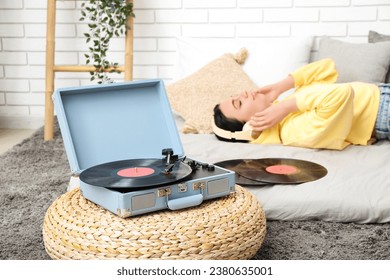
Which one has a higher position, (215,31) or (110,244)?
(215,31)

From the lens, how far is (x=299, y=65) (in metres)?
2.77

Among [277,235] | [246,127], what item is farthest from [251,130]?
[277,235]

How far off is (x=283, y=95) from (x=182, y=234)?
Result: 150 centimetres

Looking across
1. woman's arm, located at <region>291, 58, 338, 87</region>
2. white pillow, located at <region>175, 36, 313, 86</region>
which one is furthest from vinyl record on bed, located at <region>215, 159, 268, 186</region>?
white pillow, located at <region>175, 36, 313, 86</region>

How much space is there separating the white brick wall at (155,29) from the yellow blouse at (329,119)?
0.67 meters

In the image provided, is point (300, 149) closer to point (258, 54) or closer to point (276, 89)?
point (276, 89)

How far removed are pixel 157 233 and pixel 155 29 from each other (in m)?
1.99

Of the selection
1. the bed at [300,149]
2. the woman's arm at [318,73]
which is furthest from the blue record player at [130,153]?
the woman's arm at [318,73]

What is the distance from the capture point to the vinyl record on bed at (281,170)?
69.4 inches

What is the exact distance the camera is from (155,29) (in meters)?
3.04

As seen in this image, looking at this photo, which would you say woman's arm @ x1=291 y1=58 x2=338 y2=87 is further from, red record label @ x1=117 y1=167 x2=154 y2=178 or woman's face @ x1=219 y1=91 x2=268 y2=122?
red record label @ x1=117 y1=167 x2=154 y2=178

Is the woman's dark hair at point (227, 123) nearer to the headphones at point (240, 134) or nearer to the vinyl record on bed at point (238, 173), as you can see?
the headphones at point (240, 134)

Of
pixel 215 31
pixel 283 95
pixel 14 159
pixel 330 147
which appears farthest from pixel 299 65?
pixel 14 159

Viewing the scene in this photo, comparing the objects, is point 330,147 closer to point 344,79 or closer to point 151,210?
point 344,79
